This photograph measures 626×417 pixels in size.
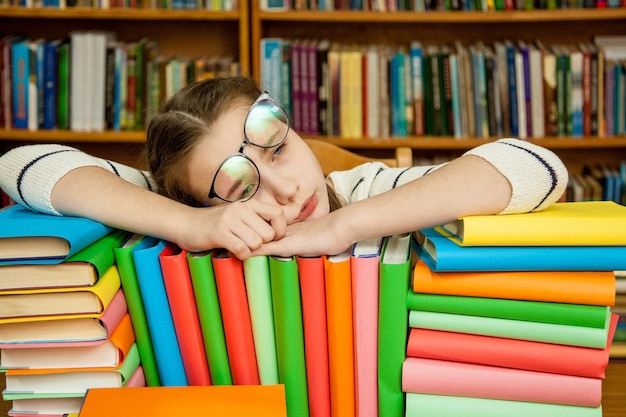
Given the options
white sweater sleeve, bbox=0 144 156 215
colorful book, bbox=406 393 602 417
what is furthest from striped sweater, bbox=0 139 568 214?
colorful book, bbox=406 393 602 417

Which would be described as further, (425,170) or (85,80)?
(85,80)

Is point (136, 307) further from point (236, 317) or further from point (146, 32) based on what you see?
point (146, 32)

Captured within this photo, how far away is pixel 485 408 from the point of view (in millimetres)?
695

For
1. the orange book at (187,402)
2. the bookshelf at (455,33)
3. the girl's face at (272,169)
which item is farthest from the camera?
the bookshelf at (455,33)

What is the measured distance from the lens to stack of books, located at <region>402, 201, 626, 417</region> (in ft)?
2.22

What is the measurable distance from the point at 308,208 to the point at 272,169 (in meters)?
0.08

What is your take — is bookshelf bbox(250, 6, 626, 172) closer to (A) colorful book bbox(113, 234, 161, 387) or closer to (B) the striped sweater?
(B) the striped sweater

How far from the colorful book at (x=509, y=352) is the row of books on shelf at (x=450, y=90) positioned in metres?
1.75

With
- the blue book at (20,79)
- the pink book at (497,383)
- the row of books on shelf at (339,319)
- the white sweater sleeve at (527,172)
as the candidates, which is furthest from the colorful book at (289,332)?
the blue book at (20,79)

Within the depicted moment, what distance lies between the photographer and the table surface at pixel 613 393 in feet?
2.51

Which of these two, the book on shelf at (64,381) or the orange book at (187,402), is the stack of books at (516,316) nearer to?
the orange book at (187,402)

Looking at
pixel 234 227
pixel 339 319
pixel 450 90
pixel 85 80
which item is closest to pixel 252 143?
pixel 234 227

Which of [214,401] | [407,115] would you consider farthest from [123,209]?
[407,115]

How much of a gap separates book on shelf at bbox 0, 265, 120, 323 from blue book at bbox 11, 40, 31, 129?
192 cm
